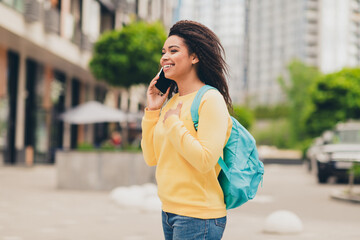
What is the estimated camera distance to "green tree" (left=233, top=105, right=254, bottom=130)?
3010mm

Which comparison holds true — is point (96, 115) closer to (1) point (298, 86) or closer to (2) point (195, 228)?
(2) point (195, 228)

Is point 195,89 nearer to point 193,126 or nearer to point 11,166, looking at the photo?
point 193,126

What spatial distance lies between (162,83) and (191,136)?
0.48 metres

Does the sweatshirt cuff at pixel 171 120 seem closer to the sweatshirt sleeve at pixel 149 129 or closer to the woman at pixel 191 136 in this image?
the woman at pixel 191 136

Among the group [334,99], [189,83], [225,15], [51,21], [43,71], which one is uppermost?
[225,15]

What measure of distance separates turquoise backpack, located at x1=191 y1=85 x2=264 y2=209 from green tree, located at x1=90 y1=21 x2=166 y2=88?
15.6 m

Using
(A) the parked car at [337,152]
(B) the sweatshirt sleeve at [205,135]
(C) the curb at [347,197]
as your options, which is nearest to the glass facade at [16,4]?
(A) the parked car at [337,152]

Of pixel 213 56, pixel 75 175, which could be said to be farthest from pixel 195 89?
pixel 75 175

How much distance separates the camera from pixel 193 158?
2.33m

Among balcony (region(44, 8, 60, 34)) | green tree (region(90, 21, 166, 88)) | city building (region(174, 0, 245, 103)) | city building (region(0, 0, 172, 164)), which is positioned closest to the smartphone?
green tree (region(90, 21, 166, 88))

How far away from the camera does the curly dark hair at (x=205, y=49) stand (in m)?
2.55

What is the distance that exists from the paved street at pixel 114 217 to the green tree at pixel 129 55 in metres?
5.17

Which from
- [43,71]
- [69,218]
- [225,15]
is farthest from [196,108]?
[225,15]

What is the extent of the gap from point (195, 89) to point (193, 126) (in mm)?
211
